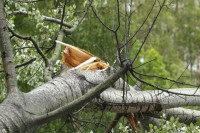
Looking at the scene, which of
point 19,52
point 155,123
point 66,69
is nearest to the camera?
point 66,69

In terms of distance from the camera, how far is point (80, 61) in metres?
5.09

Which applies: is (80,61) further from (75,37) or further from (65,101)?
(75,37)

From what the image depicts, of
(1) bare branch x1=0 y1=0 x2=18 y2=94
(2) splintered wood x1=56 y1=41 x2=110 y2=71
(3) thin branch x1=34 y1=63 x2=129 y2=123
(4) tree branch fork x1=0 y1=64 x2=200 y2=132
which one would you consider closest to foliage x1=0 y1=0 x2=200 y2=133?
(2) splintered wood x1=56 y1=41 x2=110 y2=71

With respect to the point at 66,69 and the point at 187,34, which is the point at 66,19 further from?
the point at 187,34

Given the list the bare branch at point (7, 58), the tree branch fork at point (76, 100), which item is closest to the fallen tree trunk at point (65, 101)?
the tree branch fork at point (76, 100)

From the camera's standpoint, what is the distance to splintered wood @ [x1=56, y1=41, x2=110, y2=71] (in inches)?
195

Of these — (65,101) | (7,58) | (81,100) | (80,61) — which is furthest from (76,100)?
(80,61)

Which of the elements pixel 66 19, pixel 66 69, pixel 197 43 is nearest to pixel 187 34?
pixel 197 43

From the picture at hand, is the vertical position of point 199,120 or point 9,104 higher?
point 9,104

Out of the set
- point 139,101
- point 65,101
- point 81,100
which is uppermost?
point 81,100

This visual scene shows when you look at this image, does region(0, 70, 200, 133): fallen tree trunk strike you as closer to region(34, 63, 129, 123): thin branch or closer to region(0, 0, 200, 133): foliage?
region(34, 63, 129, 123): thin branch

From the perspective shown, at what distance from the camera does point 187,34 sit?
29266 millimetres

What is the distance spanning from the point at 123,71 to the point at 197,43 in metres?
25.8

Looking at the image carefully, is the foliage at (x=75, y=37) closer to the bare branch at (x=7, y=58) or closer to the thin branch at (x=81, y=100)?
the thin branch at (x=81, y=100)
